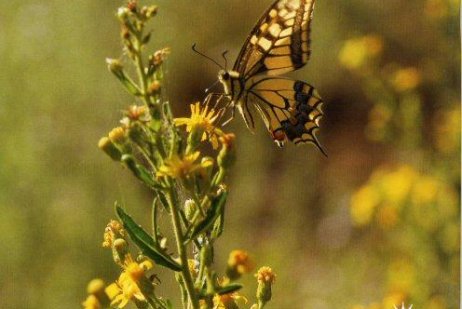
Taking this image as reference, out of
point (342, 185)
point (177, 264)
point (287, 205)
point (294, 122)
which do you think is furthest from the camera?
point (342, 185)

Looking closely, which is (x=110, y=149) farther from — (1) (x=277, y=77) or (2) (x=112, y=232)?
(1) (x=277, y=77)

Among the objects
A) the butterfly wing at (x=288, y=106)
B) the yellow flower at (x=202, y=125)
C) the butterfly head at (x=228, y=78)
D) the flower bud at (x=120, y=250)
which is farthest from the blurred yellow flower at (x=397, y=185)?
the flower bud at (x=120, y=250)

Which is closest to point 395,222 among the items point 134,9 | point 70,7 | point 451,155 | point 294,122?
point 451,155

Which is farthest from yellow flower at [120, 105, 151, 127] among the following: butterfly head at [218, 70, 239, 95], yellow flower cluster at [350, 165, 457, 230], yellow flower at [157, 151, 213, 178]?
yellow flower cluster at [350, 165, 457, 230]

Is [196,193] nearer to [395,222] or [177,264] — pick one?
[177,264]

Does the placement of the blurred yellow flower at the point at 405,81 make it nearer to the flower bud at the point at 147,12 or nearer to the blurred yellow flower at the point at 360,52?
the blurred yellow flower at the point at 360,52

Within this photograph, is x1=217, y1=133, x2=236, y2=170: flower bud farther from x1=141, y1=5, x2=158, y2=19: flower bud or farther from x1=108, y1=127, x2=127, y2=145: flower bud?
x1=141, y1=5, x2=158, y2=19: flower bud
